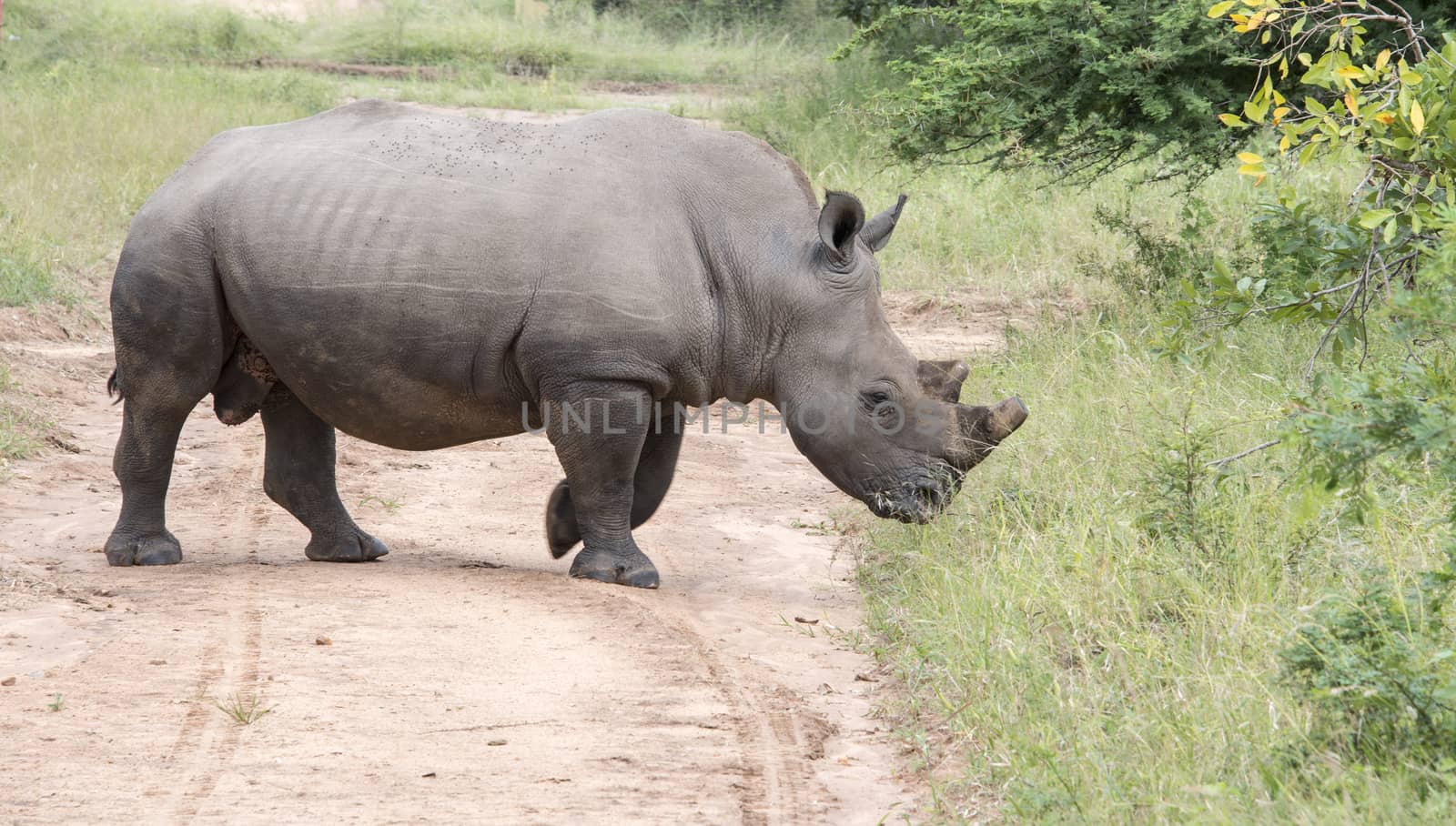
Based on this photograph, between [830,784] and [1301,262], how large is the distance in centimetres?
291

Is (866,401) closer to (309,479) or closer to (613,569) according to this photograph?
(613,569)

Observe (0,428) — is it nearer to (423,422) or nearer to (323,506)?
(323,506)

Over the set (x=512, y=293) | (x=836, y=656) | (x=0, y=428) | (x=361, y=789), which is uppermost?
(x=512, y=293)

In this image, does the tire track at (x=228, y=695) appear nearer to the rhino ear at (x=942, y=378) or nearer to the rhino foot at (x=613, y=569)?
the rhino foot at (x=613, y=569)

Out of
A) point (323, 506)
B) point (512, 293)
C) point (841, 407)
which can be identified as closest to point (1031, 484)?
point (841, 407)

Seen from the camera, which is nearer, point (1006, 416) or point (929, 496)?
point (1006, 416)

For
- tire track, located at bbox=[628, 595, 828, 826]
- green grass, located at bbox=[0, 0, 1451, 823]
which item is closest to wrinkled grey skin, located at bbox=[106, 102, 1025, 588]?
green grass, located at bbox=[0, 0, 1451, 823]

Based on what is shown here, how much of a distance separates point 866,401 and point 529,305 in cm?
136

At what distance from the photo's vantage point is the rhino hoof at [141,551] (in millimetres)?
6328

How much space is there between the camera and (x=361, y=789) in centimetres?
387

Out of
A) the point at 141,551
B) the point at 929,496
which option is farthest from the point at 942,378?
the point at 141,551

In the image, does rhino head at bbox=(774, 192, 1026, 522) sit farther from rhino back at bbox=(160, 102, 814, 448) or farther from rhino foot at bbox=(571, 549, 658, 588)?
rhino foot at bbox=(571, 549, 658, 588)

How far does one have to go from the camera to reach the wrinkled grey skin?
19.7 ft

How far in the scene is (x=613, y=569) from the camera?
6262 millimetres
